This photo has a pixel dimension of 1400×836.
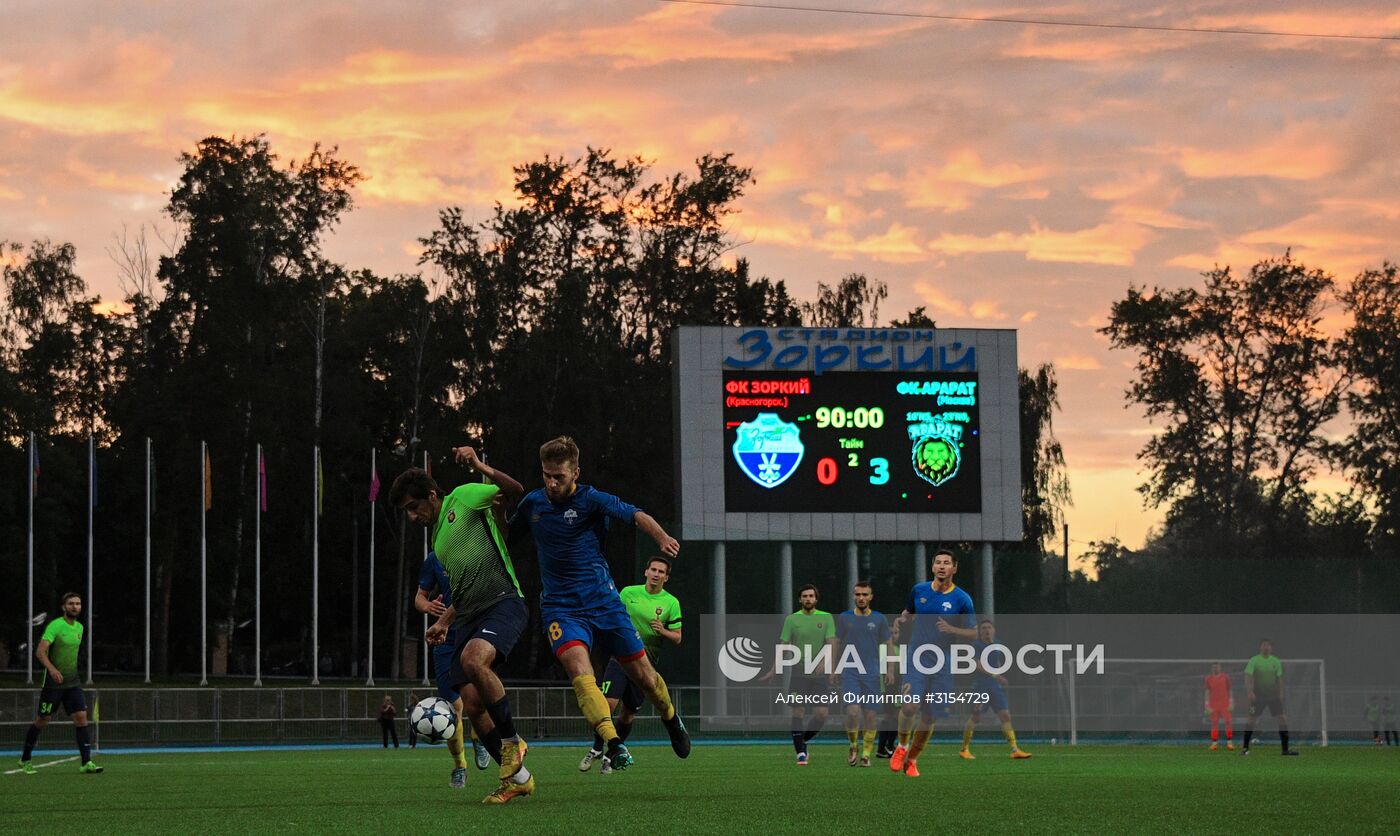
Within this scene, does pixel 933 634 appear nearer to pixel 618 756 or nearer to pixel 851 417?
pixel 618 756

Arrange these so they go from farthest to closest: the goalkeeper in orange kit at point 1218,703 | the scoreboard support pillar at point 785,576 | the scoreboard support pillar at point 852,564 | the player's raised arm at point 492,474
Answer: the scoreboard support pillar at point 852,564 → the scoreboard support pillar at point 785,576 → the goalkeeper in orange kit at point 1218,703 → the player's raised arm at point 492,474

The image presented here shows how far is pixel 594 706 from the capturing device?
10.1 m

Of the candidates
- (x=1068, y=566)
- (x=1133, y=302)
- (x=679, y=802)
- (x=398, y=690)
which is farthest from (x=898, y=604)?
(x=1133, y=302)

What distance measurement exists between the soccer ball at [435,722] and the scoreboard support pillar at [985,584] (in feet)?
80.0

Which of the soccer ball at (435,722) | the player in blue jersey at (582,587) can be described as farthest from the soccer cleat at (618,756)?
the soccer ball at (435,722)

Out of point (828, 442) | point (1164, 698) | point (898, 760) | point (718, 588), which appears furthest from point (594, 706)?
point (1164, 698)

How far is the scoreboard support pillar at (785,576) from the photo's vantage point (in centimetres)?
3403

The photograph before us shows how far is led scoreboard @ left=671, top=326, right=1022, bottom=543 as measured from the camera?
3338 cm

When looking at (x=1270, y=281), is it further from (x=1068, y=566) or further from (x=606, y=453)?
(x=1068, y=566)

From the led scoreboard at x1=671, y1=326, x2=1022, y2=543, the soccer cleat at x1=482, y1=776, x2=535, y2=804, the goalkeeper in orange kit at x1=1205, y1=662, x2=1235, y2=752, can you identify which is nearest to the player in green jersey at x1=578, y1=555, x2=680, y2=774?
the soccer cleat at x1=482, y1=776, x2=535, y2=804

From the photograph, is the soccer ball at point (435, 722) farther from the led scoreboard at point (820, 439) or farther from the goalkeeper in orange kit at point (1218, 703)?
the led scoreboard at point (820, 439)

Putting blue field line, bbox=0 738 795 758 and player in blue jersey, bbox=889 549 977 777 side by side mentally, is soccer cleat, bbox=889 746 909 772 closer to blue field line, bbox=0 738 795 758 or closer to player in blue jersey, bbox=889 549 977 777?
player in blue jersey, bbox=889 549 977 777

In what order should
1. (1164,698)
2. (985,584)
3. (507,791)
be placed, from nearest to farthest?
(507,791) → (1164,698) → (985,584)

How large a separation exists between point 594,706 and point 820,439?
23528 millimetres
